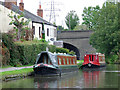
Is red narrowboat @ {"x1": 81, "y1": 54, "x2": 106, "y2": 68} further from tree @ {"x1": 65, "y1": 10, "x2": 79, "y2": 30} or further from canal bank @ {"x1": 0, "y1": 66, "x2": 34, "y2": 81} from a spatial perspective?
tree @ {"x1": 65, "y1": 10, "x2": 79, "y2": 30}

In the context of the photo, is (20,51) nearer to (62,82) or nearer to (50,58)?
(50,58)

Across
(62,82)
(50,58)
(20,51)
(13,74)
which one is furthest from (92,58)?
(13,74)

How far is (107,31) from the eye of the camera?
174 feet

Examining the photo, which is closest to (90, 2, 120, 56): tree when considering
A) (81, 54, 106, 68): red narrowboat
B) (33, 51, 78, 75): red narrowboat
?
(81, 54, 106, 68): red narrowboat

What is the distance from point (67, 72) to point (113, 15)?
2582 centimetres

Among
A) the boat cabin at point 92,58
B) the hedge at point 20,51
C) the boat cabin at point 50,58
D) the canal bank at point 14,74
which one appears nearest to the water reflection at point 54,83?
the canal bank at point 14,74

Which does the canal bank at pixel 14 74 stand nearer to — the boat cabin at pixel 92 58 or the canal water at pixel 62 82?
the canal water at pixel 62 82

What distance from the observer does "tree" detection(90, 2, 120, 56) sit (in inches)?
2057

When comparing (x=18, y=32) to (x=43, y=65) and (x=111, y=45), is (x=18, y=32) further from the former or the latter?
(x=111, y=45)

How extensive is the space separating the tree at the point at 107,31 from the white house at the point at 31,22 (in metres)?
7.41

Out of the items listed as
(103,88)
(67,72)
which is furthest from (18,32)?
(103,88)

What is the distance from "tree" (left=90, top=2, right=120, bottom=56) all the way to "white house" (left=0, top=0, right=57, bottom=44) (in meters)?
7.41

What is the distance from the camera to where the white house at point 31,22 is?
111 ft

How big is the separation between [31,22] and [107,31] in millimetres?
16340
